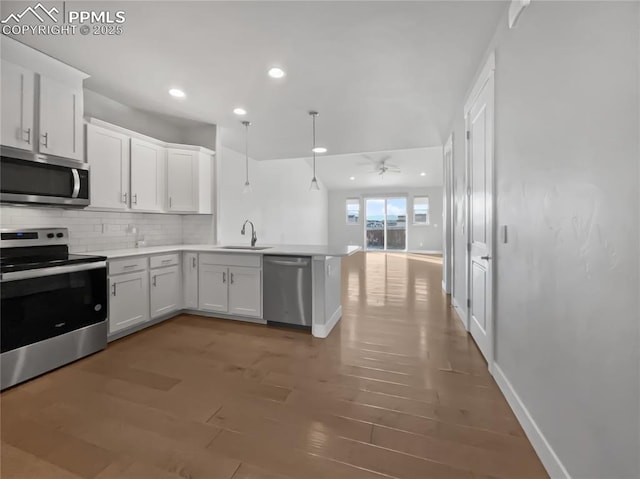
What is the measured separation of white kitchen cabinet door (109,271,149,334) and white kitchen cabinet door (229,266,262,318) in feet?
3.00

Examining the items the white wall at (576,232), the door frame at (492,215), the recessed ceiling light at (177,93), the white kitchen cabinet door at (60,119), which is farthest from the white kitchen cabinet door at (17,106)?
the door frame at (492,215)

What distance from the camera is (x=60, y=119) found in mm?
2498

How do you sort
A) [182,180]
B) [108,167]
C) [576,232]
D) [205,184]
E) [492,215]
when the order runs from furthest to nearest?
[205,184] < [182,180] < [108,167] < [492,215] < [576,232]

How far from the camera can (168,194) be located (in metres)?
3.70

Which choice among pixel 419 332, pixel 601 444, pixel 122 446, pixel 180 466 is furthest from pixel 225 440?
pixel 419 332

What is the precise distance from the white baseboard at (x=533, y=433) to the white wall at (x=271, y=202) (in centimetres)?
380

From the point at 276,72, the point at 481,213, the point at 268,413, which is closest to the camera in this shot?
the point at 268,413

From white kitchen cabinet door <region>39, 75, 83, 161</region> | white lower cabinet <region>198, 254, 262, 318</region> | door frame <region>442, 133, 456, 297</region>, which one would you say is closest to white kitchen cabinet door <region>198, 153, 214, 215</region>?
white lower cabinet <region>198, 254, 262, 318</region>

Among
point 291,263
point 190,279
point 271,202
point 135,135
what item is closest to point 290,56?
point 291,263

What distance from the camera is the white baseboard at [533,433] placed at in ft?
4.05

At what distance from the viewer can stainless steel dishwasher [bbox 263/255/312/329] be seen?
3033 millimetres

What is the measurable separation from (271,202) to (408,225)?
21.2 ft

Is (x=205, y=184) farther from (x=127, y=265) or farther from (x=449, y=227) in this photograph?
(x=449, y=227)

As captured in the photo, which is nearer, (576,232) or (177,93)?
(576,232)
